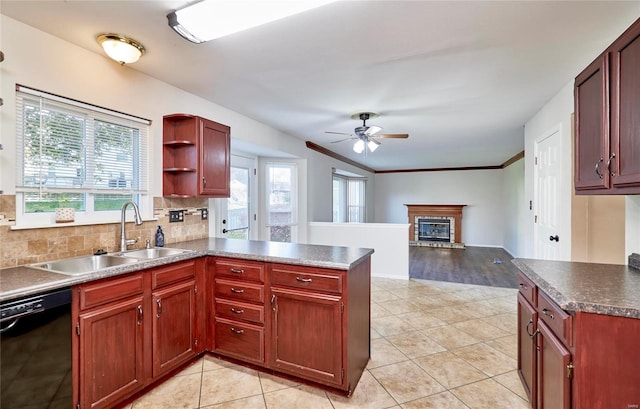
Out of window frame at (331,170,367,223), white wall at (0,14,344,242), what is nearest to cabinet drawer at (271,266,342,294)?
white wall at (0,14,344,242)

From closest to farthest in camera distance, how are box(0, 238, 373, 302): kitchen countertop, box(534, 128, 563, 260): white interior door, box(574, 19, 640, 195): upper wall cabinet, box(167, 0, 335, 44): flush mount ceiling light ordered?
box(574, 19, 640, 195): upper wall cabinet < box(0, 238, 373, 302): kitchen countertop < box(167, 0, 335, 44): flush mount ceiling light < box(534, 128, 563, 260): white interior door

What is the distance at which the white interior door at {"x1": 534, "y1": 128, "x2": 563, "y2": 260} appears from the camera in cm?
303

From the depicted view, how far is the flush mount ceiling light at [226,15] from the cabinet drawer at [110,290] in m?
1.57

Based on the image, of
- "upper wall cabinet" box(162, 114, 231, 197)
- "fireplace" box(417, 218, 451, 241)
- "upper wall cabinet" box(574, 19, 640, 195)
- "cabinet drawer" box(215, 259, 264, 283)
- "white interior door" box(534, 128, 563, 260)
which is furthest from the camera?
"fireplace" box(417, 218, 451, 241)

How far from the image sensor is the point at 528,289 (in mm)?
1740

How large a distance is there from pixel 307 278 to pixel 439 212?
790cm

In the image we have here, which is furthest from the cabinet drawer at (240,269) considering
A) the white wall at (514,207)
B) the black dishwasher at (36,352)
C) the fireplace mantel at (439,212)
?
the fireplace mantel at (439,212)

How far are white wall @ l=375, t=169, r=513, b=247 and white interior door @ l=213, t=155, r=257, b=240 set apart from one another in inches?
244

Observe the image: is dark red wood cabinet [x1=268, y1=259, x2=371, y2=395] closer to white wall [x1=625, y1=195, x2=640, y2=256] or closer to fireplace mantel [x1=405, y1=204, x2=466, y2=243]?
white wall [x1=625, y1=195, x2=640, y2=256]

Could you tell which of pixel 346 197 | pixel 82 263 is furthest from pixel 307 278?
pixel 346 197

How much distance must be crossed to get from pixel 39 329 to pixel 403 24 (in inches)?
102

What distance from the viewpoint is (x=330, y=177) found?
20.8ft

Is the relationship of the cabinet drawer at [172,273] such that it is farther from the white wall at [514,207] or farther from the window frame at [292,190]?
the white wall at [514,207]

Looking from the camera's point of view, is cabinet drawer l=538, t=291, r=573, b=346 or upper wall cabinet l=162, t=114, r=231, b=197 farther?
upper wall cabinet l=162, t=114, r=231, b=197
